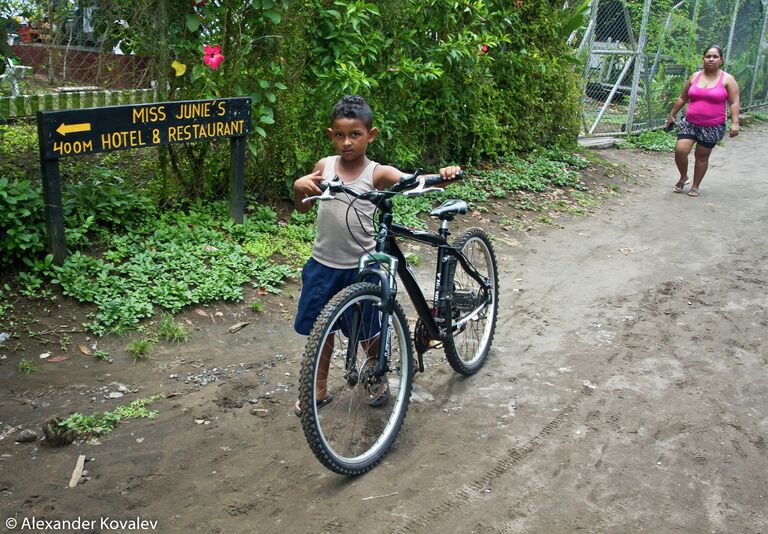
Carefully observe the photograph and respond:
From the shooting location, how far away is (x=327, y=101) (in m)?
7.06

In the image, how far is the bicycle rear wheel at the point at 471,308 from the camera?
461cm

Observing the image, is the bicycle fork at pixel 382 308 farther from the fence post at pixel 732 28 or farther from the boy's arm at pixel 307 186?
the fence post at pixel 732 28

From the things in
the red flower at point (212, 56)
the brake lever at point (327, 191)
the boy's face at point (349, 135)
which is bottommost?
the brake lever at point (327, 191)

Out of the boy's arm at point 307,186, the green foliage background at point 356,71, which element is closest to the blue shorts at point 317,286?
the boy's arm at point 307,186

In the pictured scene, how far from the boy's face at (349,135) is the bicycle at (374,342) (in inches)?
9.6

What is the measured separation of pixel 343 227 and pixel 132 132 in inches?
96.4

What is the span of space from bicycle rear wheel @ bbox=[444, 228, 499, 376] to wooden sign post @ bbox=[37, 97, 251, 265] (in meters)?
2.48

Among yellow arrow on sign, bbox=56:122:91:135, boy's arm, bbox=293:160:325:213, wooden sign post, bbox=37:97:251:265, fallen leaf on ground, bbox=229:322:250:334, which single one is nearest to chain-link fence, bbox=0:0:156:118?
wooden sign post, bbox=37:97:251:265

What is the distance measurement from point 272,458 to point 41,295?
2.28m

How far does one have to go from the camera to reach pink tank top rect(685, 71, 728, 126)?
9.69 metres

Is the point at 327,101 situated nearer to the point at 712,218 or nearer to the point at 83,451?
the point at 83,451

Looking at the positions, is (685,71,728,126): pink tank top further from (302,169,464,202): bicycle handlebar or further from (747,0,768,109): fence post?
(747,0,768,109): fence post

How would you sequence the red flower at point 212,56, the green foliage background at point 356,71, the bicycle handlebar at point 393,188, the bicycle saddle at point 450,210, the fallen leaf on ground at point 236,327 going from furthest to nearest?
the green foliage background at point 356,71 < the red flower at point 212,56 < the fallen leaf on ground at point 236,327 < the bicycle saddle at point 450,210 < the bicycle handlebar at point 393,188
